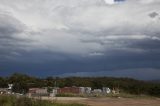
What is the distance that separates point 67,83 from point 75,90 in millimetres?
33058

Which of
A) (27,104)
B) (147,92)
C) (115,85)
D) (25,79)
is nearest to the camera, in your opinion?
(27,104)

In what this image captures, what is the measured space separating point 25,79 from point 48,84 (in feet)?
26.7

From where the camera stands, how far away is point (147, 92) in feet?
385

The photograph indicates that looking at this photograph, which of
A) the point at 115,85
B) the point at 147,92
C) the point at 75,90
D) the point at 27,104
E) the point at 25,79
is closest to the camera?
the point at 27,104

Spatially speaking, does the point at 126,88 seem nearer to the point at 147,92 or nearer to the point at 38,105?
the point at 147,92

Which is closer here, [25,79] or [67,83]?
[25,79]

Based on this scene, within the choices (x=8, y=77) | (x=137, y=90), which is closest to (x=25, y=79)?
(x=8, y=77)

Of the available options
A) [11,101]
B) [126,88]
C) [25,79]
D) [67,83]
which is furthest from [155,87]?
[11,101]

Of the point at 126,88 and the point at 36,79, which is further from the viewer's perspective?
the point at 36,79

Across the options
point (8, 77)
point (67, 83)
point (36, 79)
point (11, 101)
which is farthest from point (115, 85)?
point (11, 101)

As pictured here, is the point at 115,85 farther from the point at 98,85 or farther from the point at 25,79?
the point at 25,79

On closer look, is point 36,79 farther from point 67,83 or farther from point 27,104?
point 27,104

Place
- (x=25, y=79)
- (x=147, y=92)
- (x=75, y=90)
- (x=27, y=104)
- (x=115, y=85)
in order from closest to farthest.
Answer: (x=27, y=104) < (x=75, y=90) < (x=147, y=92) < (x=25, y=79) < (x=115, y=85)

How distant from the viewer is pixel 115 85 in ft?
449
